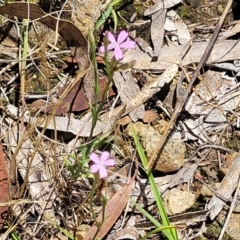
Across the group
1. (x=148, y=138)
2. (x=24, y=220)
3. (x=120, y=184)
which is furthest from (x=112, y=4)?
(x=24, y=220)

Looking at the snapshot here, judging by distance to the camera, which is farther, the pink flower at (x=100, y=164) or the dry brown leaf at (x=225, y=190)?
the dry brown leaf at (x=225, y=190)

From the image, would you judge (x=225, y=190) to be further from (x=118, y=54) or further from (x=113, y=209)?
(x=118, y=54)

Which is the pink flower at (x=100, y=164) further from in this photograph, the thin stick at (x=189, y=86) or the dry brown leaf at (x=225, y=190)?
the dry brown leaf at (x=225, y=190)

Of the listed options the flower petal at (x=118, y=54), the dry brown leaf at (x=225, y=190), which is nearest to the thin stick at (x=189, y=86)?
the dry brown leaf at (x=225, y=190)

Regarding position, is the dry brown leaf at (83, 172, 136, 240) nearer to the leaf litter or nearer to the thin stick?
the leaf litter

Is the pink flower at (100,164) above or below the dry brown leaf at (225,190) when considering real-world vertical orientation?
above

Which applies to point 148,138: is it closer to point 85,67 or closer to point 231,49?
point 85,67

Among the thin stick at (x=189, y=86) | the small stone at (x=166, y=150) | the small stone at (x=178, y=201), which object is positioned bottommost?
the small stone at (x=178, y=201)

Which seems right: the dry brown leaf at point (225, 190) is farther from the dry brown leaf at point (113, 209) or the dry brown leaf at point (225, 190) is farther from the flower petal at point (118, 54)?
the flower petal at point (118, 54)
